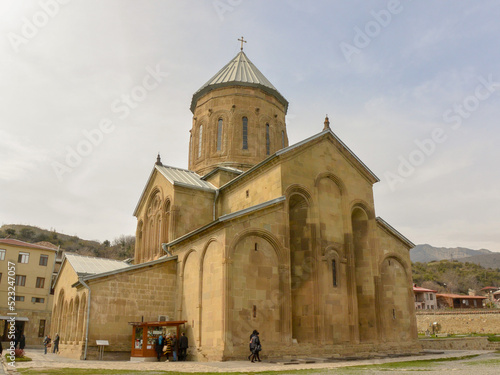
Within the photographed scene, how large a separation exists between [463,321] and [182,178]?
1387 inches

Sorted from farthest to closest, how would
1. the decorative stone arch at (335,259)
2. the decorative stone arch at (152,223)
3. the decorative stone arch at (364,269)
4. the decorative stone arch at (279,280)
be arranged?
the decorative stone arch at (152,223), the decorative stone arch at (364,269), the decorative stone arch at (335,259), the decorative stone arch at (279,280)

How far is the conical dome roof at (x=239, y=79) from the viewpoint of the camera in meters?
24.7

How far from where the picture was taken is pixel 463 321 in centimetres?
4150

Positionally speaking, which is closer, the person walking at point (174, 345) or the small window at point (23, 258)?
the person walking at point (174, 345)

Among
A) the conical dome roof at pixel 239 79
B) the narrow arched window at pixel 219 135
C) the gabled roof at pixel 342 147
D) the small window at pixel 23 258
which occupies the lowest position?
the small window at pixel 23 258

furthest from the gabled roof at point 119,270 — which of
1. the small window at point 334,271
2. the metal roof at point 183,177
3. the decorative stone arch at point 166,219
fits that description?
the small window at point 334,271

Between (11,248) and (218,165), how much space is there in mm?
23507

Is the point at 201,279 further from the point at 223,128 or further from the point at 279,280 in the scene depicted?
the point at 223,128

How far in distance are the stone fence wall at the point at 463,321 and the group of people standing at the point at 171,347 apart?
3615cm

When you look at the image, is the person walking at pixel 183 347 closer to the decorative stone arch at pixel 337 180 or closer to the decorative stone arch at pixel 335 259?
the decorative stone arch at pixel 335 259

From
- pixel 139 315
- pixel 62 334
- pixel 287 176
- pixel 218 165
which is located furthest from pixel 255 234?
pixel 62 334

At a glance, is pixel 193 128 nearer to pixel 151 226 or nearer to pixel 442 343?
pixel 151 226

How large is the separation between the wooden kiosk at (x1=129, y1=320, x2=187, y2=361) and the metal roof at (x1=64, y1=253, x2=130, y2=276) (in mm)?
4355

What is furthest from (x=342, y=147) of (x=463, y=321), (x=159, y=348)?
(x=463, y=321)
